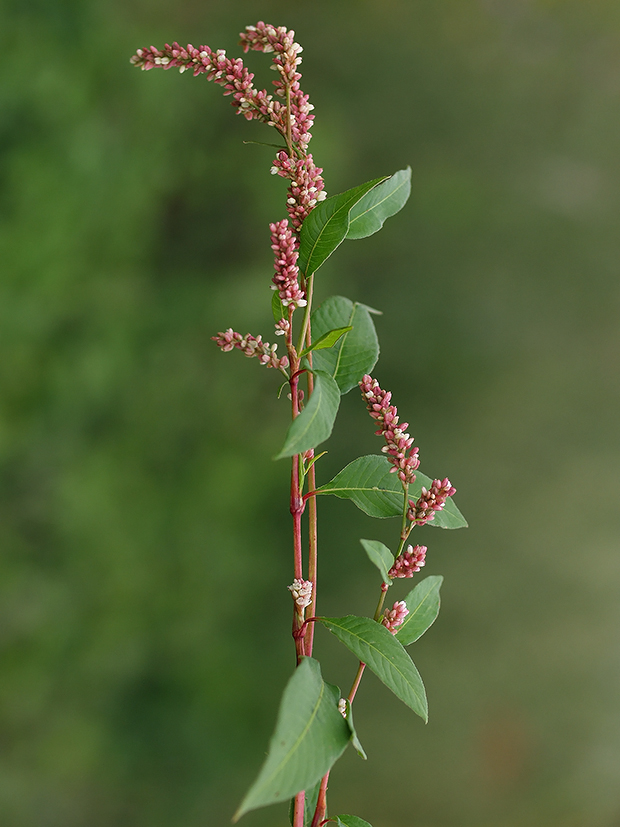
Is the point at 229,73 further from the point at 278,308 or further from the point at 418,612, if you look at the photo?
the point at 418,612

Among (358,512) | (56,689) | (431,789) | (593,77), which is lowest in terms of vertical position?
(431,789)

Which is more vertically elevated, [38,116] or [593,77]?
[38,116]

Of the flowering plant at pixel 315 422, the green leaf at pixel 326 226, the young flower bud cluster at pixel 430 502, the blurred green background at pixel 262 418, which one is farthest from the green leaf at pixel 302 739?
the blurred green background at pixel 262 418

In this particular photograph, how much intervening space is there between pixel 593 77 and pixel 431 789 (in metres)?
1.26

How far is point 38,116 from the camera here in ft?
3.81

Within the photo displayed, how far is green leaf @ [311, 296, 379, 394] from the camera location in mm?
458

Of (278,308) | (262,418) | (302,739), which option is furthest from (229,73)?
(262,418)

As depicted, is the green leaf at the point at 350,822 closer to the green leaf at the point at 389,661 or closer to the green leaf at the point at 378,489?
the green leaf at the point at 389,661

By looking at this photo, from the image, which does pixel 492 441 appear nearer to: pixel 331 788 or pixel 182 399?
pixel 182 399

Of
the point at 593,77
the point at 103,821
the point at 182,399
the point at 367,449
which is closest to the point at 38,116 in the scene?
the point at 182,399

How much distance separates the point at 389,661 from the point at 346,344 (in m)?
0.21

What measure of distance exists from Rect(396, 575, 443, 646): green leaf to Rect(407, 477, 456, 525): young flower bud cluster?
7 centimetres

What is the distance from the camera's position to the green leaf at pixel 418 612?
19.3 inches

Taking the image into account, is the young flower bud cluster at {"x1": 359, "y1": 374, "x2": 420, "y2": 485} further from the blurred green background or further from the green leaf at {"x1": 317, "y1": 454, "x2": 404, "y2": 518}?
the blurred green background
